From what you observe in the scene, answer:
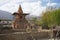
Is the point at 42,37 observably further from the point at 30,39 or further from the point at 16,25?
the point at 16,25

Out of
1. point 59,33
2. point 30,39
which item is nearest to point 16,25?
point 59,33

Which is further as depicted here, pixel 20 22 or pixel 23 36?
pixel 20 22

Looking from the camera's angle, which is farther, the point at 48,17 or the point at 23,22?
the point at 48,17

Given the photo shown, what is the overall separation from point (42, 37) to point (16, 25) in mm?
9954

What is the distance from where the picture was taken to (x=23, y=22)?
100 feet

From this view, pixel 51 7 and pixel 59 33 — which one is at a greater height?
pixel 51 7

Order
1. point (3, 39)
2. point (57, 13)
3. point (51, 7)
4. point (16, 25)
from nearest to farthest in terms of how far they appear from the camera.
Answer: point (3, 39), point (16, 25), point (57, 13), point (51, 7)

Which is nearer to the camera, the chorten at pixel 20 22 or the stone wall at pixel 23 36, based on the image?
the stone wall at pixel 23 36

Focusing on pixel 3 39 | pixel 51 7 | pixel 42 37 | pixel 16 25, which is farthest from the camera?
pixel 51 7

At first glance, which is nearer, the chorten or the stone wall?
the stone wall

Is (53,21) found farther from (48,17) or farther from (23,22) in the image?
(23,22)

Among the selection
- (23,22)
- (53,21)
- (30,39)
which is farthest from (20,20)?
(30,39)

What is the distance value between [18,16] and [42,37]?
1214 centimetres

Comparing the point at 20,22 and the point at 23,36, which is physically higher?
the point at 20,22
